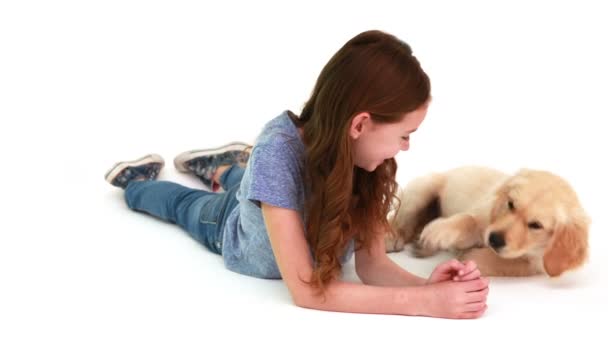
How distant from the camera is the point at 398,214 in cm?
281

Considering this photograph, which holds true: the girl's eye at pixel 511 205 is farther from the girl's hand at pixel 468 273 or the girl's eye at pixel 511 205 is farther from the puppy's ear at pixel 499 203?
the girl's hand at pixel 468 273

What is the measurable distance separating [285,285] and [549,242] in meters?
0.80

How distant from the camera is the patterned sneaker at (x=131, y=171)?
3.16m

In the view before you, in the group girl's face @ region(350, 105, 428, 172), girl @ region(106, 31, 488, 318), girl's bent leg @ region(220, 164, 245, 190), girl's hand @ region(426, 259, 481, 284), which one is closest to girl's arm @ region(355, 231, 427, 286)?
girl @ region(106, 31, 488, 318)

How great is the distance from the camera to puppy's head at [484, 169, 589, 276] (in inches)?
93.0

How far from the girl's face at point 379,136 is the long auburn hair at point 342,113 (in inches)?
0.8

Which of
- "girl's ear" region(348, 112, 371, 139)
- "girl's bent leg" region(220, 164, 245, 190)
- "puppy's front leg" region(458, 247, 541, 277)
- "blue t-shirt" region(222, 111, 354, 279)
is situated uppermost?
"girl's ear" region(348, 112, 371, 139)

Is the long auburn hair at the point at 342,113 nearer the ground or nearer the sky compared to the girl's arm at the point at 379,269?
nearer the sky

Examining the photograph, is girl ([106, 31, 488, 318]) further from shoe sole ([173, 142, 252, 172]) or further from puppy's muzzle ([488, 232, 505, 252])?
shoe sole ([173, 142, 252, 172])

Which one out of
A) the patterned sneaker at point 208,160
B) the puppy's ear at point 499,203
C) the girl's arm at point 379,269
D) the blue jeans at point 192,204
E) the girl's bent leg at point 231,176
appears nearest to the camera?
the girl's arm at point 379,269

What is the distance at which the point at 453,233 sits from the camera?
2523 mm

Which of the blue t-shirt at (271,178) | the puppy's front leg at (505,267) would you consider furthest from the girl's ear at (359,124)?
the puppy's front leg at (505,267)

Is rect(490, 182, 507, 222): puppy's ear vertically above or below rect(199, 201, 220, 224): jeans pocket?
above

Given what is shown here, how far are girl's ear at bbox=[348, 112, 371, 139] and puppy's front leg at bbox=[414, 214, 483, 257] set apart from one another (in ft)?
1.97
